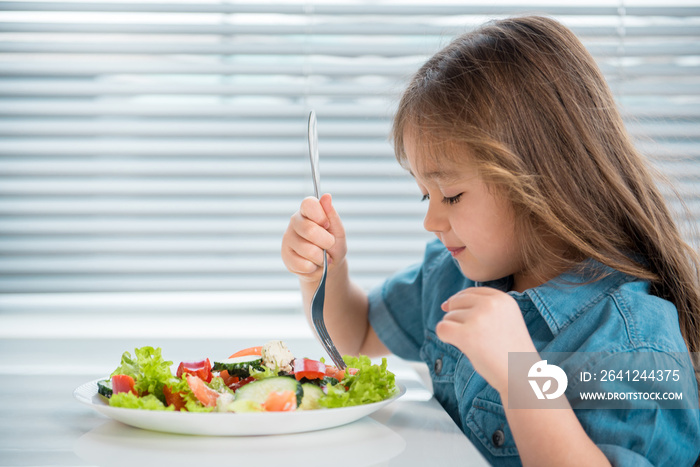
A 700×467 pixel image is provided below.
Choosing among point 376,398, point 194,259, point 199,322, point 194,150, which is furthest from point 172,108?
point 376,398

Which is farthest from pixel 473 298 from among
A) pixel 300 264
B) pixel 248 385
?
pixel 300 264

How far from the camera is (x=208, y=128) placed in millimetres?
1711

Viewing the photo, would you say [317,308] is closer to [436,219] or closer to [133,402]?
[436,219]

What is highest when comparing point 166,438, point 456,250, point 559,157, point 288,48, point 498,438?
point 288,48

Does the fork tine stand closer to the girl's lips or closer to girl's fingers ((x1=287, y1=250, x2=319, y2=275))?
girl's fingers ((x1=287, y1=250, x2=319, y2=275))

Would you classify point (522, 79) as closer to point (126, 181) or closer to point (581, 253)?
point (581, 253)

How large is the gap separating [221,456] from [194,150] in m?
1.20

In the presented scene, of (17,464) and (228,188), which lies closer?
(17,464)

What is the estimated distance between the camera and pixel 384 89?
1.77 meters

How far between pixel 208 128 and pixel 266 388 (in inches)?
44.6

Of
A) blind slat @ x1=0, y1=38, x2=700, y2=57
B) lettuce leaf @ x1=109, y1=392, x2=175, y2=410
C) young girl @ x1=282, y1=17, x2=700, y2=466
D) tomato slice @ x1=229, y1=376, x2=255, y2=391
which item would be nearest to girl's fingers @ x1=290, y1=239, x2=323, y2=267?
young girl @ x1=282, y1=17, x2=700, y2=466

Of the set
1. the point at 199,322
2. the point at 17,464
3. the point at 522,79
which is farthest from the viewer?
the point at 199,322

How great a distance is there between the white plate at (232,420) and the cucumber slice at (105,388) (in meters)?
0.04

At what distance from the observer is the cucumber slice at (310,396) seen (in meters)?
0.70
